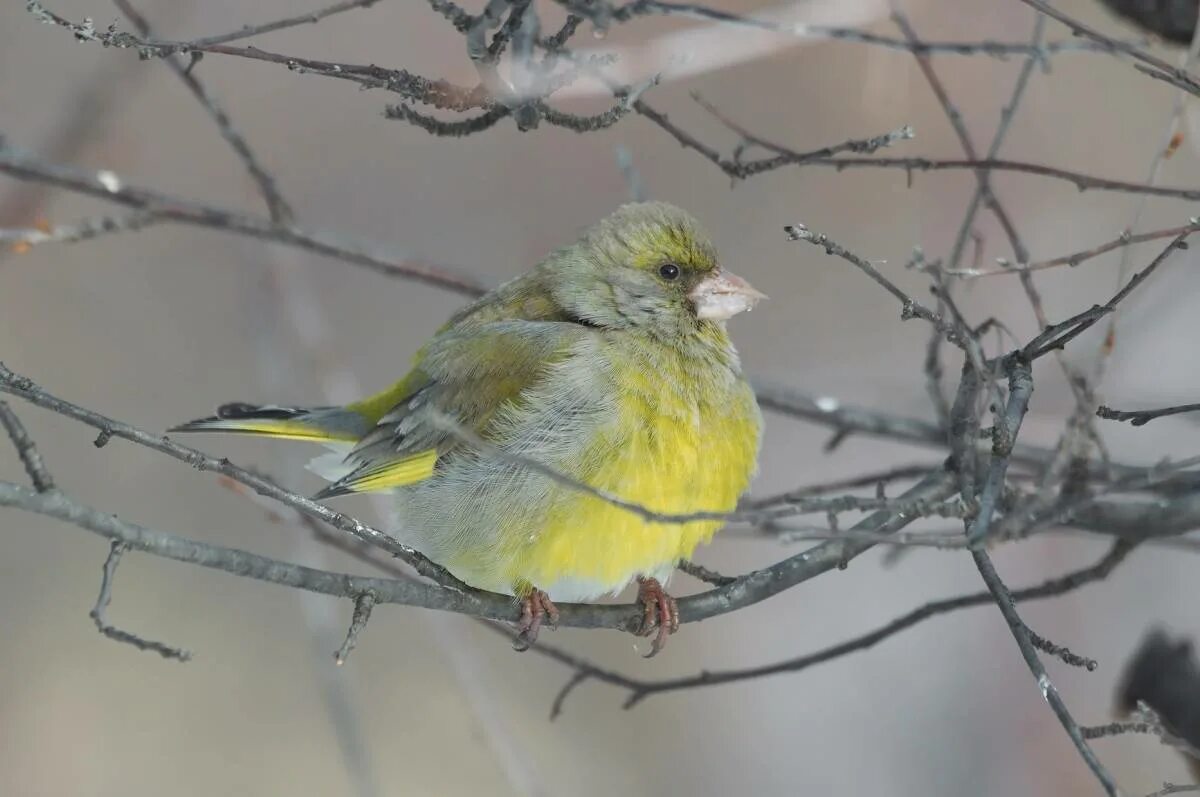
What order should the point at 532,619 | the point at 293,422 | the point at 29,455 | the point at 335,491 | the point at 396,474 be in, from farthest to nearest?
the point at 293,422
the point at 396,474
the point at 335,491
the point at 532,619
the point at 29,455

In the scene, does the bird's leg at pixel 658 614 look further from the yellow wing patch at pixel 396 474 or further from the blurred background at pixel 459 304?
the blurred background at pixel 459 304

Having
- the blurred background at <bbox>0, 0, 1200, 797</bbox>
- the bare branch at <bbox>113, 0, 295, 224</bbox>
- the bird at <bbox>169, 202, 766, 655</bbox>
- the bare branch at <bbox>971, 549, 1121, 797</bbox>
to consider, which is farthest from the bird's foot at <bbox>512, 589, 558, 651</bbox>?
the blurred background at <bbox>0, 0, 1200, 797</bbox>

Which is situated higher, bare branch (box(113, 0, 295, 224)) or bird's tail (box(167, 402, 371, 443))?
bare branch (box(113, 0, 295, 224))

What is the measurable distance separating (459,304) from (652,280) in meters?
3.78

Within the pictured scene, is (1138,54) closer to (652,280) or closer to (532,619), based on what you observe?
(652,280)

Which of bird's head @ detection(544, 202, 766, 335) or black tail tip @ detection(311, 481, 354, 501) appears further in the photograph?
bird's head @ detection(544, 202, 766, 335)

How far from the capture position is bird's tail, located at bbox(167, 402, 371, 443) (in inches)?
164

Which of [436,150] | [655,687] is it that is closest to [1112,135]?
[436,150]

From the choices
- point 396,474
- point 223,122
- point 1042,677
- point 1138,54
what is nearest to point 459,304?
point 223,122

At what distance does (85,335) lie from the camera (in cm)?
741

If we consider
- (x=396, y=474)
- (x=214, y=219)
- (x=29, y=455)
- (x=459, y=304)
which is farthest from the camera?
(x=459, y=304)

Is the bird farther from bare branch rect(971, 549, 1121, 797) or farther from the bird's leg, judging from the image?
bare branch rect(971, 549, 1121, 797)

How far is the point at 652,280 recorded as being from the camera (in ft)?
13.8

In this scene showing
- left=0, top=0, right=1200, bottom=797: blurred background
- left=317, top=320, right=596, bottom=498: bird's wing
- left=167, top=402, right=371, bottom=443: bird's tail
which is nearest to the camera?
left=317, top=320, right=596, bottom=498: bird's wing
